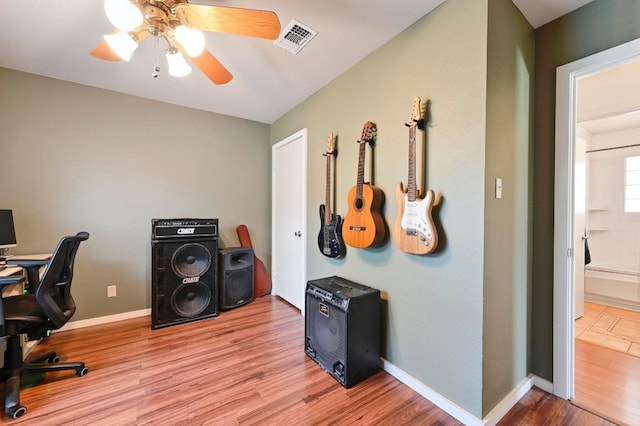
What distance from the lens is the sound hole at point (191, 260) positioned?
8.72 ft

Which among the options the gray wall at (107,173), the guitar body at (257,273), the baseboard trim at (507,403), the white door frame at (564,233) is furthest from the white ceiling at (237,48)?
the baseboard trim at (507,403)

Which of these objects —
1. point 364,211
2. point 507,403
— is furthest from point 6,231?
point 507,403

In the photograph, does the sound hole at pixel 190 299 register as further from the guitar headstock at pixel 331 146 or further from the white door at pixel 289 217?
the guitar headstock at pixel 331 146

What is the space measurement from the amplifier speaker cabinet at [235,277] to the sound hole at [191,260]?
0.26 m

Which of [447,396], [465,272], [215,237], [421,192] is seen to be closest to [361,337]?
[447,396]

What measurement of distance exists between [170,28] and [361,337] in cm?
218

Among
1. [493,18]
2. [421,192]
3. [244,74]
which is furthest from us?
[244,74]

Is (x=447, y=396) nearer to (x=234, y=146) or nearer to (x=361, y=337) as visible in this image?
(x=361, y=337)

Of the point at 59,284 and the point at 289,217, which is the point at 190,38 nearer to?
the point at 59,284

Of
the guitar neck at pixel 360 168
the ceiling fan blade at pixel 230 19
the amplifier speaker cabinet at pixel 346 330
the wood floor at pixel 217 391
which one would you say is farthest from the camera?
the guitar neck at pixel 360 168

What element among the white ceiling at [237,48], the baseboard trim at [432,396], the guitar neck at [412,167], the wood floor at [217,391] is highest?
the white ceiling at [237,48]

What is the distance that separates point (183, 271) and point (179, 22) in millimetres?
2159

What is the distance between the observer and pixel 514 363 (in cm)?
161

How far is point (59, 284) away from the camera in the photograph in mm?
1767
